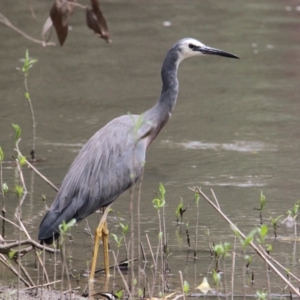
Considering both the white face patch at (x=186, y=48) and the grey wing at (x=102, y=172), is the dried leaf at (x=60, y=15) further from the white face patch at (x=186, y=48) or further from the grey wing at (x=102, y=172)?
the white face patch at (x=186, y=48)

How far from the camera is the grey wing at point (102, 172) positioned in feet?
20.0

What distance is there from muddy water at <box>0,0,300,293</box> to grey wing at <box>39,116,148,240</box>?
447 millimetres

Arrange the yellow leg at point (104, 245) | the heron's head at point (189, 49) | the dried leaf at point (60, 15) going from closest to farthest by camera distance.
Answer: the dried leaf at point (60, 15) → the yellow leg at point (104, 245) → the heron's head at point (189, 49)

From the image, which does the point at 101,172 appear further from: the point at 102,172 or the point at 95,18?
the point at 95,18

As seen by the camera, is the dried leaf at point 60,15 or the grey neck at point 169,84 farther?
the grey neck at point 169,84

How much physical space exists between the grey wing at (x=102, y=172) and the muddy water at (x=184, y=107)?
1.47 feet

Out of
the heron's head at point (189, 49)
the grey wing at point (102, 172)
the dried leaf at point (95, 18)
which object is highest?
the dried leaf at point (95, 18)

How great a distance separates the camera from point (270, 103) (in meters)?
10.7

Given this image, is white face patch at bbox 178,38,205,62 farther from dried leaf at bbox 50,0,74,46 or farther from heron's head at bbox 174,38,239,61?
dried leaf at bbox 50,0,74,46

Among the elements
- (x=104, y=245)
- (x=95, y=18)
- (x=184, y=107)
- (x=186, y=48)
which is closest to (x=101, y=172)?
(x=104, y=245)

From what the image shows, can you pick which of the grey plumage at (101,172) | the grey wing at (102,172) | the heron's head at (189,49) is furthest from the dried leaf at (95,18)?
the heron's head at (189,49)

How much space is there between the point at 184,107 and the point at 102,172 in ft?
14.5

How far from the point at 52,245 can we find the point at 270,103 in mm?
4952

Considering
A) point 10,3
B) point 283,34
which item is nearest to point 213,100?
point 283,34
